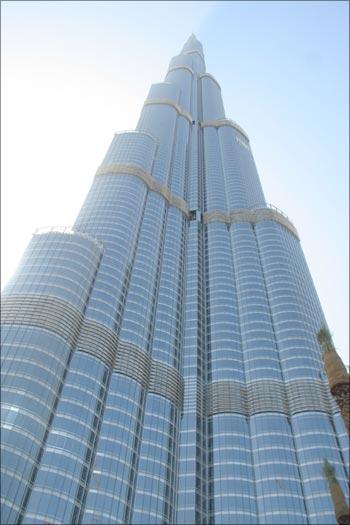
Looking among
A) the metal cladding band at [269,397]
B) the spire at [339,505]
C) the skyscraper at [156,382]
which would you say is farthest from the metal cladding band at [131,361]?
the spire at [339,505]

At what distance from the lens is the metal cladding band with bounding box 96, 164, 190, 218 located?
6757 inches

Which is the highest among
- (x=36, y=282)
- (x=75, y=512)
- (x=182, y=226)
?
(x=182, y=226)

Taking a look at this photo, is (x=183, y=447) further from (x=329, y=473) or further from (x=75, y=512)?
(x=329, y=473)

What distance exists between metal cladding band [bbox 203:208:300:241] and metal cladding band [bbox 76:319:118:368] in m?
77.0

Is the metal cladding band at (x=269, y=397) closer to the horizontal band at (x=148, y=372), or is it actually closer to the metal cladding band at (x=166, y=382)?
the metal cladding band at (x=166, y=382)

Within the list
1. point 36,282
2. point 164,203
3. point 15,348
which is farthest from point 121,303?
point 164,203

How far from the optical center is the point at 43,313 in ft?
351

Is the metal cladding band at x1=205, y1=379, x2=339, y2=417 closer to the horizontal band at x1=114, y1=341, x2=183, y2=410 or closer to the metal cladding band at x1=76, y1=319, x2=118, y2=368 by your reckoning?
the horizontal band at x1=114, y1=341, x2=183, y2=410

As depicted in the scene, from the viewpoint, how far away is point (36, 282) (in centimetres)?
11456

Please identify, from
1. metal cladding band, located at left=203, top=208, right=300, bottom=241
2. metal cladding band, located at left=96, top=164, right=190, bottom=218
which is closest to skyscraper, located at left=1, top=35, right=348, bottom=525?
metal cladding band, located at left=96, top=164, right=190, bottom=218

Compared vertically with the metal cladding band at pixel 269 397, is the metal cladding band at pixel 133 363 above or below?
above

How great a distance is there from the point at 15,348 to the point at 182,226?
88.8 meters

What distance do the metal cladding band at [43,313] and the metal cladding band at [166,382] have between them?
20.2 m

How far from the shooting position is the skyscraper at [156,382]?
92.2m
